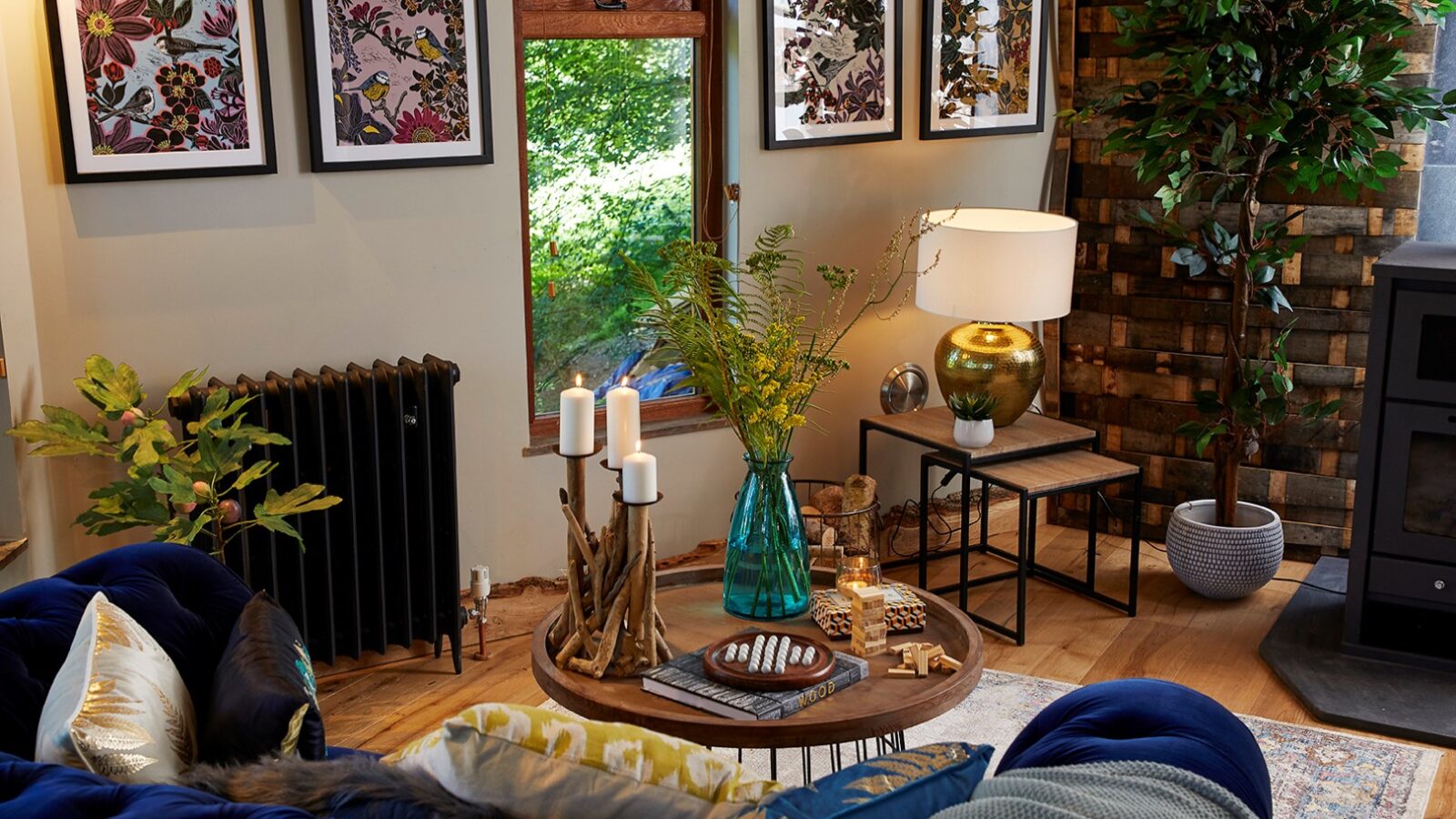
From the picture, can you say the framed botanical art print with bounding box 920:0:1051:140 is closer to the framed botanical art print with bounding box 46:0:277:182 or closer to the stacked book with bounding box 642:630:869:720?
the framed botanical art print with bounding box 46:0:277:182

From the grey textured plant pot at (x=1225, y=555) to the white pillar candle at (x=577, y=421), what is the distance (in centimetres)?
239

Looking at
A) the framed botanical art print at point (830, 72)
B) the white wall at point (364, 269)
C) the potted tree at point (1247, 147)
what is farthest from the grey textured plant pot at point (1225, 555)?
the framed botanical art print at point (830, 72)

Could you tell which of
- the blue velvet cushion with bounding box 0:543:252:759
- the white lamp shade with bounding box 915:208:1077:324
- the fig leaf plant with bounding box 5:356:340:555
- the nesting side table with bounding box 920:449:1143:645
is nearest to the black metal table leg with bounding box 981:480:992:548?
the nesting side table with bounding box 920:449:1143:645

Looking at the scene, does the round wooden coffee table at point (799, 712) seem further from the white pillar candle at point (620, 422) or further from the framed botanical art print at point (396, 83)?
the framed botanical art print at point (396, 83)

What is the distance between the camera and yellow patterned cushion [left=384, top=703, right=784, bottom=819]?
4.77 ft

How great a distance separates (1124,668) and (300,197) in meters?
2.48

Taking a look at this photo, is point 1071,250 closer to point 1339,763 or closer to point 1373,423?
point 1373,423

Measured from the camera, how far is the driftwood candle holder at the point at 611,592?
246 centimetres

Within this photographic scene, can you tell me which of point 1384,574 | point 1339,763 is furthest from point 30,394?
point 1384,574

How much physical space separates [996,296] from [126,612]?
259cm

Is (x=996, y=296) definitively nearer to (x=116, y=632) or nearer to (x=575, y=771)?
(x=116, y=632)

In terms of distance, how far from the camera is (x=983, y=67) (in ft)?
15.0

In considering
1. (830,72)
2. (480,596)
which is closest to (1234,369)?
(830,72)

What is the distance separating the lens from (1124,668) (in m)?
3.81
